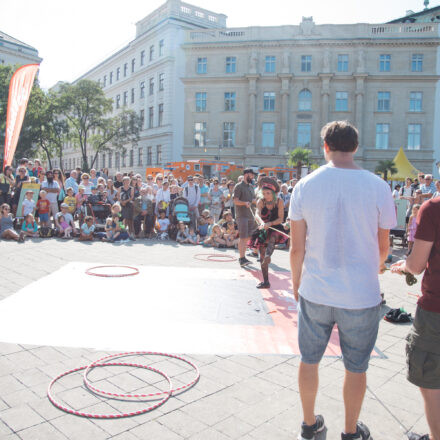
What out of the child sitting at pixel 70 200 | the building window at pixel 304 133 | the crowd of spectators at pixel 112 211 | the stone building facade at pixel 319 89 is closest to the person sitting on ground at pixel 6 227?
the crowd of spectators at pixel 112 211

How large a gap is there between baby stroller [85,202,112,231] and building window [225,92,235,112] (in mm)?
33287

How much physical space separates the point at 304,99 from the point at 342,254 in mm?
43563

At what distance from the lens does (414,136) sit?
4288 cm

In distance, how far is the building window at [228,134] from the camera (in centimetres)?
4503

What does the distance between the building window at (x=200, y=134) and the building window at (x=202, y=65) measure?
18.2 ft

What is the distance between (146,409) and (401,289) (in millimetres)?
5887

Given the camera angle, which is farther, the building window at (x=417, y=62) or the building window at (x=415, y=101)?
the building window at (x=415, y=101)

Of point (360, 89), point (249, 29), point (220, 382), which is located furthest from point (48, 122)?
point (220, 382)

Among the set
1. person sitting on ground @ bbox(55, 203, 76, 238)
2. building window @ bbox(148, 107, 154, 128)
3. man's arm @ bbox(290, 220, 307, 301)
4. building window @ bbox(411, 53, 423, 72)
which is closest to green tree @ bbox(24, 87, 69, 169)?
building window @ bbox(148, 107, 154, 128)

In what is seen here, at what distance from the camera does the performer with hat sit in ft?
24.2

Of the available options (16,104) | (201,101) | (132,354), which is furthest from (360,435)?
(201,101)

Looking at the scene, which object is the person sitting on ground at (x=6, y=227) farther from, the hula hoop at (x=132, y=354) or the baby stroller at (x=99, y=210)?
the hula hoop at (x=132, y=354)

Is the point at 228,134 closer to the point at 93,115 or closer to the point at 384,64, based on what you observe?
the point at 93,115

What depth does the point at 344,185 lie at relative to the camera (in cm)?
258
